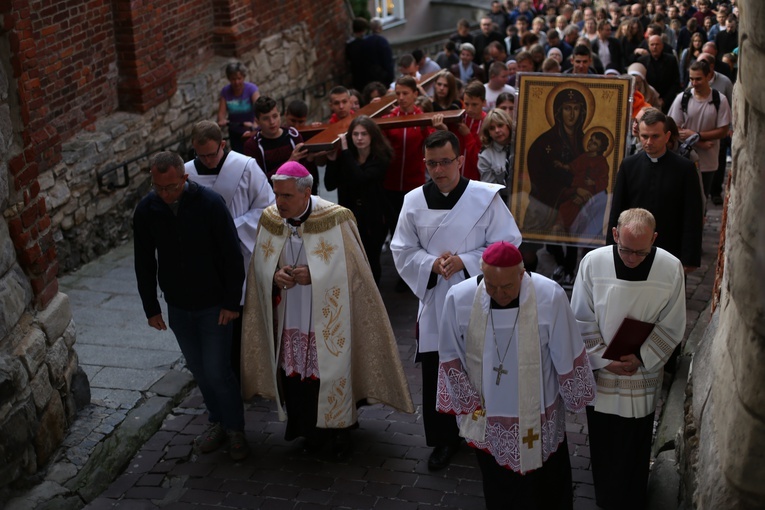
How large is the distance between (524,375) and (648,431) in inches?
32.8

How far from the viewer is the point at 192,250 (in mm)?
6016

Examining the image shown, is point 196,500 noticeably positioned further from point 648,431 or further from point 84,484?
point 648,431

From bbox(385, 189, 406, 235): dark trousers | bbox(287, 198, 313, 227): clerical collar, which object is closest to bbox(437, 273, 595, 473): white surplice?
bbox(287, 198, 313, 227): clerical collar

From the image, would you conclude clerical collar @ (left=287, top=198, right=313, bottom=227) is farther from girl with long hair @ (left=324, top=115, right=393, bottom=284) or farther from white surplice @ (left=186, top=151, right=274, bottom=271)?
girl with long hair @ (left=324, top=115, right=393, bottom=284)

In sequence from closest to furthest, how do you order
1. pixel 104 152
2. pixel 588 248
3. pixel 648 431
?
pixel 648 431
pixel 588 248
pixel 104 152

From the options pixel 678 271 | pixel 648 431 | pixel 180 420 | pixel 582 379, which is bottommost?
pixel 180 420

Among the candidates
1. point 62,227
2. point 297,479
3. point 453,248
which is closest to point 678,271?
point 453,248

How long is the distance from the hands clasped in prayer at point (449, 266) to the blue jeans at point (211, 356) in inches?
50.8

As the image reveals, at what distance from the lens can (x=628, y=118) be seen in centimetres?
818

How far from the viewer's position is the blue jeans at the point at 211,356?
20.3 feet

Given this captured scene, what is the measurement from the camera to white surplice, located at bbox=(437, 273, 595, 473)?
16.4ft

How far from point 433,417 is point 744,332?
260 cm

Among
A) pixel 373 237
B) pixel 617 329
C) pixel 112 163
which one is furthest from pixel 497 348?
pixel 112 163

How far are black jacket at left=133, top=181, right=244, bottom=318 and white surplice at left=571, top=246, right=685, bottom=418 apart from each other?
6.53 ft
